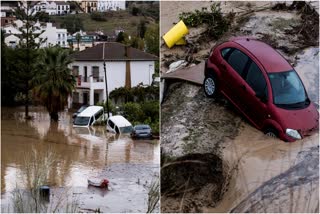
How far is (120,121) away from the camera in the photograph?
340cm

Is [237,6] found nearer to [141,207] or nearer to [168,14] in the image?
[168,14]

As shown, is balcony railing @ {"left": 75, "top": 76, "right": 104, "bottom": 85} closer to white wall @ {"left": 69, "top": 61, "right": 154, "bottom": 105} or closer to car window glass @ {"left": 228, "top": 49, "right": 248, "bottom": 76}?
white wall @ {"left": 69, "top": 61, "right": 154, "bottom": 105}

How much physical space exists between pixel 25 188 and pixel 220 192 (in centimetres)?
110

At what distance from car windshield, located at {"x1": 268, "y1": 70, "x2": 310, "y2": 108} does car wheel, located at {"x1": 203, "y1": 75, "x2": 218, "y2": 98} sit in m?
0.21

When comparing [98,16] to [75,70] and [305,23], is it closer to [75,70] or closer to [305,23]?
[75,70]

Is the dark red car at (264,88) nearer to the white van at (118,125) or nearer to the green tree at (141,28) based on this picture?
the green tree at (141,28)

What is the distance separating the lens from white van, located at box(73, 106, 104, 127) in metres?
3.24

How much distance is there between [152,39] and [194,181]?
719 millimetres

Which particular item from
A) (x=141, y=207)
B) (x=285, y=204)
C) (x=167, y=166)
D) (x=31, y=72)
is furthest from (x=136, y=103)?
(x=31, y=72)

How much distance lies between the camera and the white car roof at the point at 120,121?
3.30 meters

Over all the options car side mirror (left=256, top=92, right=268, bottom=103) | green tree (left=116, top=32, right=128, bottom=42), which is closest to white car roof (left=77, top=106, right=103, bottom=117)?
green tree (left=116, top=32, right=128, bottom=42)

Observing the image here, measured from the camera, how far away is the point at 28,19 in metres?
3.99

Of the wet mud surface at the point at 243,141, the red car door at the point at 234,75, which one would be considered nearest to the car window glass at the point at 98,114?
the wet mud surface at the point at 243,141

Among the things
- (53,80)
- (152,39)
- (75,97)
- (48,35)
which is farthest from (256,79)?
(53,80)
